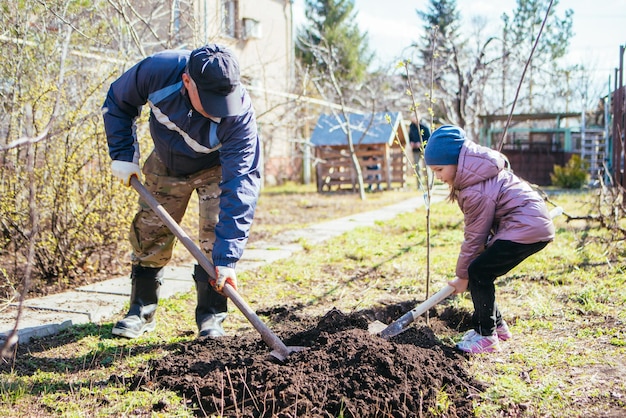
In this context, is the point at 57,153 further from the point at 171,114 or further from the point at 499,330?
the point at 499,330

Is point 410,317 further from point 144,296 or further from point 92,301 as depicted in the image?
point 92,301

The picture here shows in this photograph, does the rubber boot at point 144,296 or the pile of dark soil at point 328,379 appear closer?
the pile of dark soil at point 328,379

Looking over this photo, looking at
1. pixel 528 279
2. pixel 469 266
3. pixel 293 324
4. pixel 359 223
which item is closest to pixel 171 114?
pixel 293 324

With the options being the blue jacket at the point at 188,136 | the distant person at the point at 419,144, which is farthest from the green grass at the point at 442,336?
the blue jacket at the point at 188,136

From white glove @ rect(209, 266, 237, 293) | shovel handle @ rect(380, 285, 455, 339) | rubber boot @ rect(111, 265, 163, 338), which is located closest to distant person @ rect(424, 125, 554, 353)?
shovel handle @ rect(380, 285, 455, 339)

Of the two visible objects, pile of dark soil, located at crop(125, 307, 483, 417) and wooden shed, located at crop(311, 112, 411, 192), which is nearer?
pile of dark soil, located at crop(125, 307, 483, 417)

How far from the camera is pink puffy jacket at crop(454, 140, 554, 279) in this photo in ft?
10.3

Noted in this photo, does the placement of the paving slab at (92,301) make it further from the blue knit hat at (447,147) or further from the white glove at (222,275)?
the blue knit hat at (447,147)

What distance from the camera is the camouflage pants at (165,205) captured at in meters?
3.59

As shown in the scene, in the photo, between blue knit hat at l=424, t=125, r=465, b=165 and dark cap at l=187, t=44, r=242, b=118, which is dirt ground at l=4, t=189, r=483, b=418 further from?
dark cap at l=187, t=44, r=242, b=118

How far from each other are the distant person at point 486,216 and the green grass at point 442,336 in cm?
32

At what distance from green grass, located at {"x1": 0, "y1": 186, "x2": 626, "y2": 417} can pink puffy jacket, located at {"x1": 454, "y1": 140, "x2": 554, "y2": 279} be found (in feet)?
2.10

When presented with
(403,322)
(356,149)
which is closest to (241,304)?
(403,322)

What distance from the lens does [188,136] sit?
3.27m
